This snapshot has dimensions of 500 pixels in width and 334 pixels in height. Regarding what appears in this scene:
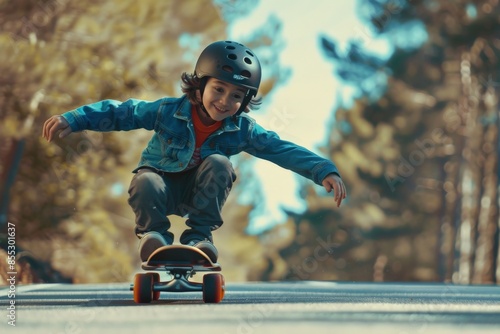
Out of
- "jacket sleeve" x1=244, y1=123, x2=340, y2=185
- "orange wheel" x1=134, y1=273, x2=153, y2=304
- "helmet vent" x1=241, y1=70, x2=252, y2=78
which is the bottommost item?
"orange wheel" x1=134, y1=273, x2=153, y2=304

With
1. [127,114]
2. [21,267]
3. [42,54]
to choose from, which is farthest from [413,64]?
[127,114]

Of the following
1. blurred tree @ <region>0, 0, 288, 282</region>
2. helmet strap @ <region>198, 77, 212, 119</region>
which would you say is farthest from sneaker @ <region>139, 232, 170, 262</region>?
blurred tree @ <region>0, 0, 288, 282</region>

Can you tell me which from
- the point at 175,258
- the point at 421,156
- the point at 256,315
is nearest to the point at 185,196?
the point at 175,258

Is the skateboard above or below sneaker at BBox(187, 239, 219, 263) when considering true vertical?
below

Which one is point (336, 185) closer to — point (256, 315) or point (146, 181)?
point (146, 181)

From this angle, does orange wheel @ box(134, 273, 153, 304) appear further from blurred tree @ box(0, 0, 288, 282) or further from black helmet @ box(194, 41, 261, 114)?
blurred tree @ box(0, 0, 288, 282)

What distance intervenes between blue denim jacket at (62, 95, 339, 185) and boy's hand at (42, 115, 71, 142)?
4 centimetres

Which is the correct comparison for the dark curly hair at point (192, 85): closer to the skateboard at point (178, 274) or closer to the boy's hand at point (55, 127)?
the boy's hand at point (55, 127)

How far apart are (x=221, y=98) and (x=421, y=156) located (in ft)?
88.4

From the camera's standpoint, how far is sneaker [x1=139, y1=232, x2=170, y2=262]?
18.6 feet

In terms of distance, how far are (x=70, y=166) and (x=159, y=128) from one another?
47.1 ft

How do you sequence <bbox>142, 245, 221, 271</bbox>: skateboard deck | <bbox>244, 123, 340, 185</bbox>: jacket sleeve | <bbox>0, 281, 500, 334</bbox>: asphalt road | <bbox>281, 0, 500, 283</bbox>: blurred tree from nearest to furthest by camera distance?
1. <bbox>0, 281, 500, 334</bbox>: asphalt road
2. <bbox>142, 245, 221, 271</bbox>: skateboard deck
3. <bbox>244, 123, 340, 185</bbox>: jacket sleeve
4. <bbox>281, 0, 500, 283</bbox>: blurred tree

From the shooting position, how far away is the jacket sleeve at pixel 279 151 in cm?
626

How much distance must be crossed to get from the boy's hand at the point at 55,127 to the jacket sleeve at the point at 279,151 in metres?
1.06
